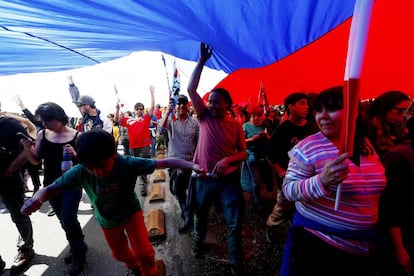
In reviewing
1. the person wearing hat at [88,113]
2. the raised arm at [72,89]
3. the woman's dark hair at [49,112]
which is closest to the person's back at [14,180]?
the woman's dark hair at [49,112]

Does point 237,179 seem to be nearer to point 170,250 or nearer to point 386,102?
point 170,250

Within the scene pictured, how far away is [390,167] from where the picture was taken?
4.82ft

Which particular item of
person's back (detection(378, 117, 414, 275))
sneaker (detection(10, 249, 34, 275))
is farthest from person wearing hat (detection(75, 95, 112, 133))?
person's back (detection(378, 117, 414, 275))

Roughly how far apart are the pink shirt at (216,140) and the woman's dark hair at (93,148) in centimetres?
109

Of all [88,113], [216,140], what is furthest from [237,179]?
[88,113]

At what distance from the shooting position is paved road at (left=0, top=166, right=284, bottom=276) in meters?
2.56

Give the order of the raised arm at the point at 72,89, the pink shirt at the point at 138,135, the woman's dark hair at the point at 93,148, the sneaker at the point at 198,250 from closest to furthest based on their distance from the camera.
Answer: the woman's dark hair at the point at 93,148
the sneaker at the point at 198,250
the raised arm at the point at 72,89
the pink shirt at the point at 138,135

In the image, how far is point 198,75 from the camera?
2.28 meters

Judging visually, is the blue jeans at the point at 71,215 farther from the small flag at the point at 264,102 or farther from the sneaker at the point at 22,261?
the small flag at the point at 264,102

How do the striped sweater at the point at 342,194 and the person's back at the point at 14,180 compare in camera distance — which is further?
the person's back at the point at 14,180

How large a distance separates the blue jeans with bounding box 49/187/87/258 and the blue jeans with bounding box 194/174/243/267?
1.40 meters

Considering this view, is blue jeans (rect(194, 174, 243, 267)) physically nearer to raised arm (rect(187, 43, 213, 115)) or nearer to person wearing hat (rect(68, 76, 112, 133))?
raised arm (rect(187, 43, 213, 115))

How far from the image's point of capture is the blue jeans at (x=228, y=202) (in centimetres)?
227

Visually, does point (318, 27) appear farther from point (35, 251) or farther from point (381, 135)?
point (35, 251)
